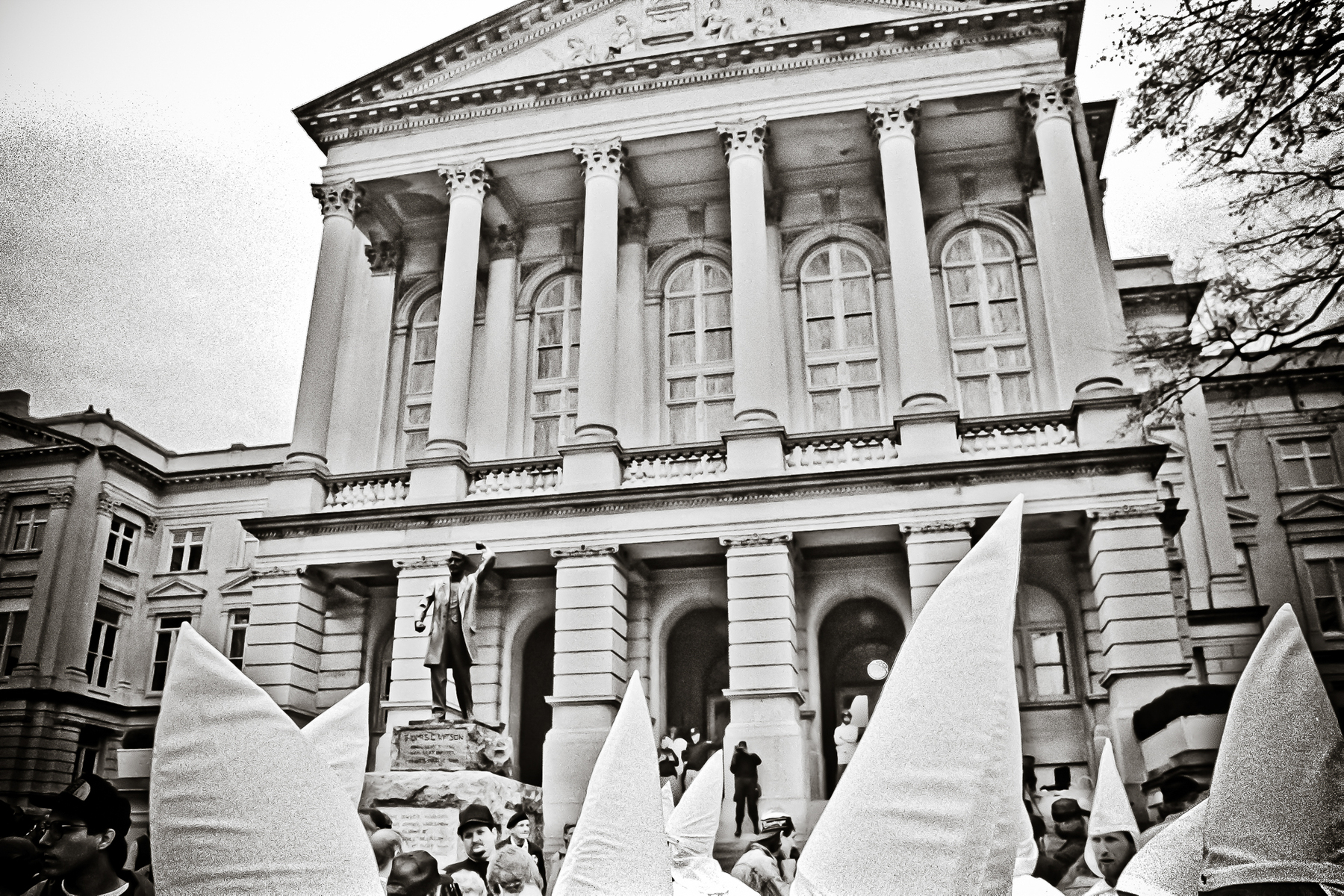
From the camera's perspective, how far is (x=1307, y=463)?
29.3 m

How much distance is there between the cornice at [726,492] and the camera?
62.9 ft

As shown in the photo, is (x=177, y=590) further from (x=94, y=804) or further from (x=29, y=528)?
(x=94, y=804)

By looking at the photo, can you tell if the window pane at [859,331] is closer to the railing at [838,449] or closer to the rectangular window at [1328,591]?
the railing at [838,449]

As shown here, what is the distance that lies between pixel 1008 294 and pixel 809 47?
23.3 ft

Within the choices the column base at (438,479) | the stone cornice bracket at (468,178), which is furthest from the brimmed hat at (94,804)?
the stone cornice bracket at (468,178)

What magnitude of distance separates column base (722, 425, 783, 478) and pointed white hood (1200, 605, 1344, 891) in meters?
17.4

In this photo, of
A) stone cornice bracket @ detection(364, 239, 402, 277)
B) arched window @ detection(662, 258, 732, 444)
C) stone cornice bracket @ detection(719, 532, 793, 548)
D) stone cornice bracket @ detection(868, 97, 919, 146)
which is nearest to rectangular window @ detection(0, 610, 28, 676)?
stone cornice bracket @ detection(364, 239, 402, 277)

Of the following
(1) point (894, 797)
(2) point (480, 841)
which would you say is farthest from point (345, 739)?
(1) point (894, 797)

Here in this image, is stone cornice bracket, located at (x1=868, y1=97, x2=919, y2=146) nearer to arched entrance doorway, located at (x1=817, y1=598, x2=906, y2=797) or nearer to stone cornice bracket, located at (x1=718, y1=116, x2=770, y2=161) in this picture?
stone cornice bracket, located at (x1=718, y1=116, x2=770, y2=161)

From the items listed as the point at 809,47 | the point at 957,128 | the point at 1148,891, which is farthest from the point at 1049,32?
the point at 1148,891

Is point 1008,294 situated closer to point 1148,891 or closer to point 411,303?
point 411,303

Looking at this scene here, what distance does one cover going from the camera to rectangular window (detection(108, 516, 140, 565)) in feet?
115

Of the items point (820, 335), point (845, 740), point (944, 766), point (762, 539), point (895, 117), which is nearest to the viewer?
point (944, 766)

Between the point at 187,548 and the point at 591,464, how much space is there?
2317cm
